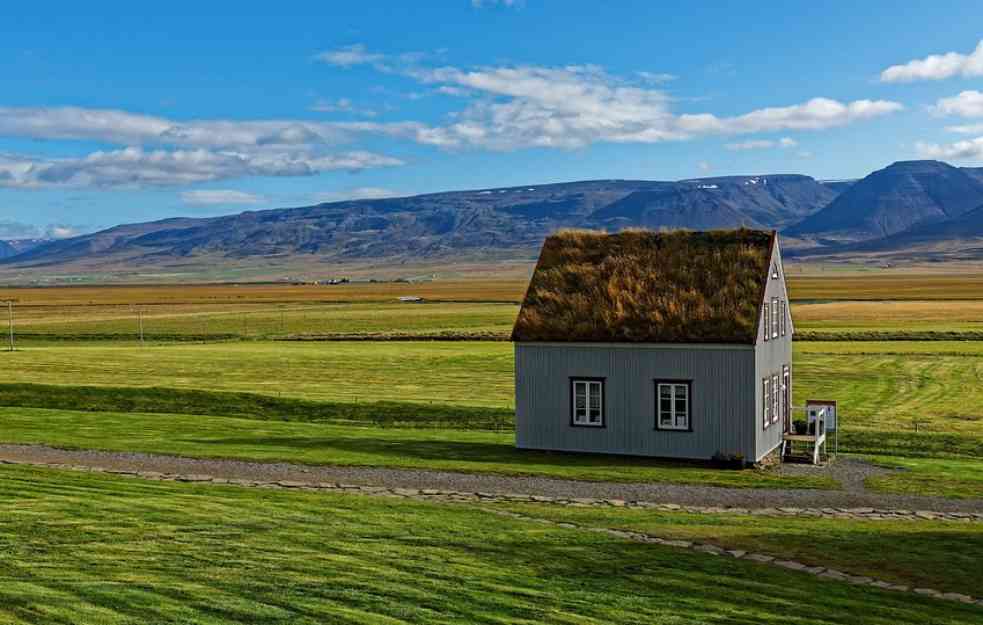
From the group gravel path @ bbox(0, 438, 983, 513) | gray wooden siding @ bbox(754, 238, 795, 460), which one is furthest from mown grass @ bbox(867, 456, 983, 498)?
gray wooden siding @ bbox(754, 238, 795, 460)

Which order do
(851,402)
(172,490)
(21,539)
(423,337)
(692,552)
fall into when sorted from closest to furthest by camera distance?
(21,539) → (692,552) → (172,490) → (851,402) → (423,337)

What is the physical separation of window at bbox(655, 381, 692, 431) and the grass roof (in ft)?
4.88

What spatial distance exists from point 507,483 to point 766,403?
10.4 meters

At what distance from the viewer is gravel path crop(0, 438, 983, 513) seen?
26.0 m

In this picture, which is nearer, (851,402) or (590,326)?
(590,326)

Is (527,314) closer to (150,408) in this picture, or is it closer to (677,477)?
(677,477)

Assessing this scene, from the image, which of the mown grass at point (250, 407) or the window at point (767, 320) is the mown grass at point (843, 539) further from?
the mown grass at point (250, 407)

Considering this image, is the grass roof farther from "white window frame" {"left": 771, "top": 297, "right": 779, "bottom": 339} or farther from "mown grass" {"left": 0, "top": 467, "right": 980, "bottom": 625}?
"mown grass" {"left": 0, "top": 467, "right": 980, "bottom": 625}

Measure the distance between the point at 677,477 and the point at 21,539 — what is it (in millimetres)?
18034

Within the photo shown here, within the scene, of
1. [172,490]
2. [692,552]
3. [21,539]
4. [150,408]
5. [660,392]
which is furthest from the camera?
[150,408]

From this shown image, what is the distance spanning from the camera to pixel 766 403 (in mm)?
33406

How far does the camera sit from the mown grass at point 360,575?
14.1 m

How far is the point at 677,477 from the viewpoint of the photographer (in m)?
29.5

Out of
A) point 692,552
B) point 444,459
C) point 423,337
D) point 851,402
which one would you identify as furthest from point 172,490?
point 423,337
